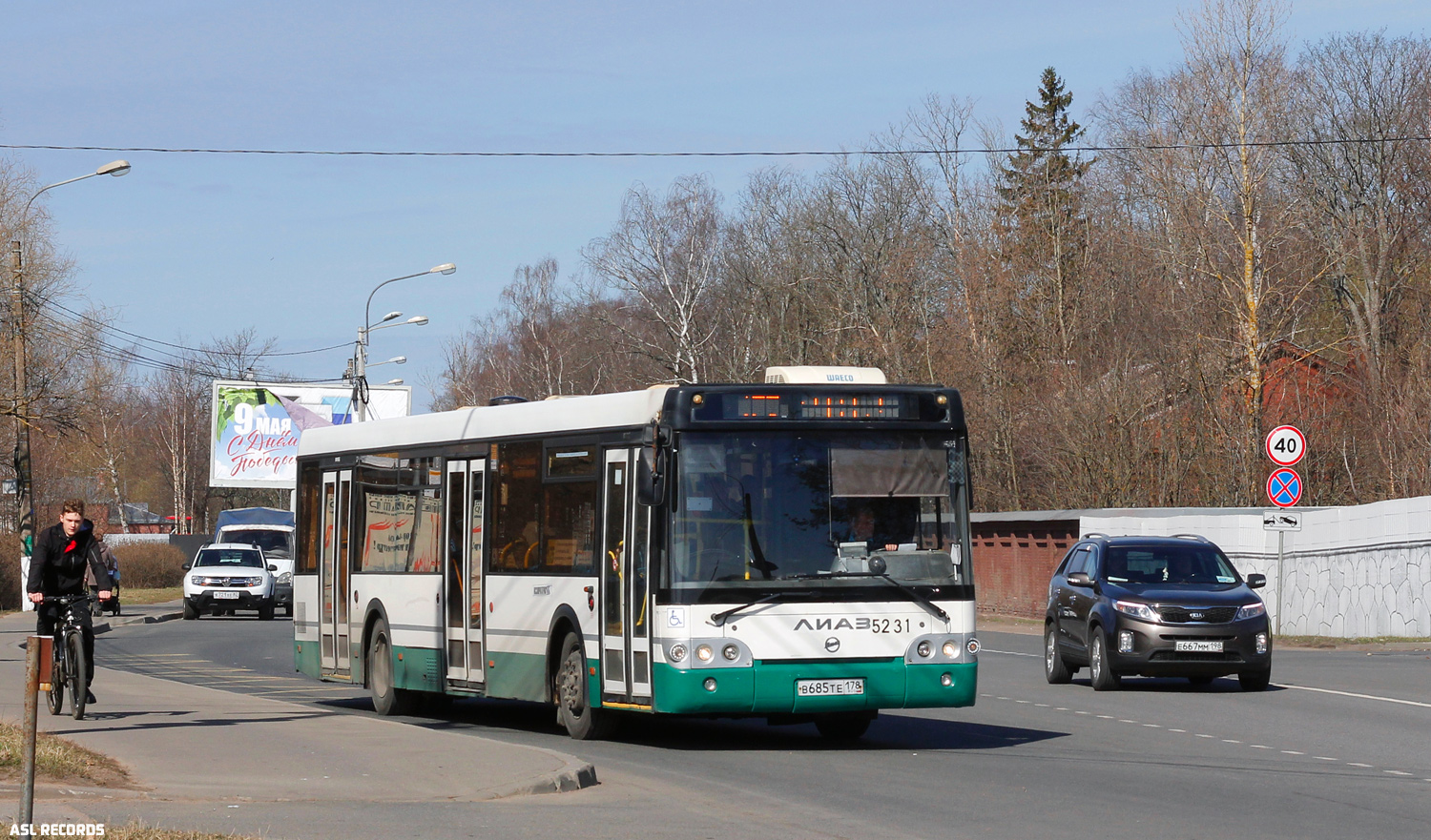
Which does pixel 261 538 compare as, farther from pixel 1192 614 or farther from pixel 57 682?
pixel 57 682

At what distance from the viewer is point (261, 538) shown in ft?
165

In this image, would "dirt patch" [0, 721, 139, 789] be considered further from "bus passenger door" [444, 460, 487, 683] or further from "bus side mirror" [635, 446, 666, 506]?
"bus passenger door" [444, 460, 487, 683]

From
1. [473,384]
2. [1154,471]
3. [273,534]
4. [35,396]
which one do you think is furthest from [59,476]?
[1154,471]

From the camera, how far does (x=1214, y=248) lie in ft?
145

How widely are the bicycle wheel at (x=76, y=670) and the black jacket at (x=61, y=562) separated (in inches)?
16.3

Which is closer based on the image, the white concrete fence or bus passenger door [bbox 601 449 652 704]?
bus passenger door [bbox 601 449 652 704]

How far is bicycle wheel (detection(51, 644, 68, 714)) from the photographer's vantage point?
14.4 meters

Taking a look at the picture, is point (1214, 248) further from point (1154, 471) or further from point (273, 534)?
point (273, 534)

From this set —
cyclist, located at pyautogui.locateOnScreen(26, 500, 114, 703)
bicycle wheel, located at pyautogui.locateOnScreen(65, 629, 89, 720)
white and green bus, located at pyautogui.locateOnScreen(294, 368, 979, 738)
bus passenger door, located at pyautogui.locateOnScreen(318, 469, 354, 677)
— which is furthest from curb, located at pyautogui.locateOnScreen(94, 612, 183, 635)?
white and green bus, located at pyautogui.locateOnScreen(294, 368, 979, 738)

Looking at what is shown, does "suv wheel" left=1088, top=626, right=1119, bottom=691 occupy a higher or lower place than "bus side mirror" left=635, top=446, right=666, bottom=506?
lower

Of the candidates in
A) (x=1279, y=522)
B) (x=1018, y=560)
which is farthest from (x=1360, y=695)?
(x=1018, y=560)

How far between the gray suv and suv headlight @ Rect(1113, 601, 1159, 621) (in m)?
0.01

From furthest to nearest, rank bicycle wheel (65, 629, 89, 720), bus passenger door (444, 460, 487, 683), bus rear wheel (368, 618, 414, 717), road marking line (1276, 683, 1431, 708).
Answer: road marking line (1276, 683, 1431, 708)
bus rear wheel (368, 618, 414, 717)
bus passenger door (444, 460, 487, 683)
bicycle wheel (65, 629, 89, 720)

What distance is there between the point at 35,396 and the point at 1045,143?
141 ft
